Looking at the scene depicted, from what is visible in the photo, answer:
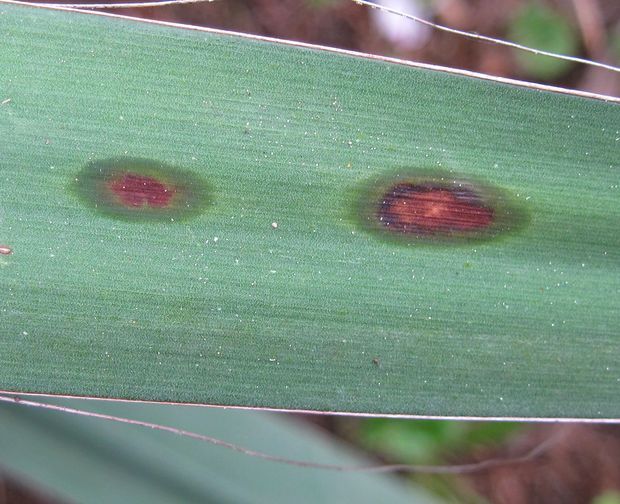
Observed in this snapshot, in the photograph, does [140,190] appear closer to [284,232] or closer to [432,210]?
[284,232]

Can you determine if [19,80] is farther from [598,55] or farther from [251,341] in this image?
[598,55]

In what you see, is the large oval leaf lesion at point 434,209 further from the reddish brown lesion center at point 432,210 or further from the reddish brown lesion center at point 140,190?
the reddish brown lesion center at point 140,190

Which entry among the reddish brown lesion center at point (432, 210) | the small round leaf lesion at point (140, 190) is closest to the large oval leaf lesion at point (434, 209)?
the reddish brown lesion center at point (432, 210)

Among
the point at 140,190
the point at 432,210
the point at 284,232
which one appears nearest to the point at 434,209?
the point at 432,210

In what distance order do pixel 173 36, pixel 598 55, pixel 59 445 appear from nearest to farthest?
Answer: 1. pixel 173 36
2. pixel 59 445
3. pixel 598 55

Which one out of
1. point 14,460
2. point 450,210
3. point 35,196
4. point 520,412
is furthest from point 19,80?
point 14,460

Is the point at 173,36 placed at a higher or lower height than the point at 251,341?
higher

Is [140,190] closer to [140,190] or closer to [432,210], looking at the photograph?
[140,190]

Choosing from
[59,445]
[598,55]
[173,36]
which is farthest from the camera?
[598,55]
